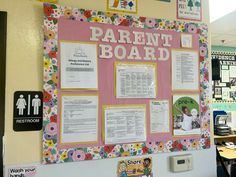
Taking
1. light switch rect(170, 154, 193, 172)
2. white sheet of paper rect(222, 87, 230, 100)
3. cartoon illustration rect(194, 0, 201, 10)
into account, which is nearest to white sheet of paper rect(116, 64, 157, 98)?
light switch rect(170, 154, 193, 172)

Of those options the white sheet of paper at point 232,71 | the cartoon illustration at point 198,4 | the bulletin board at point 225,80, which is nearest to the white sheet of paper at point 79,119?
the cartoon illustration at point 198,4

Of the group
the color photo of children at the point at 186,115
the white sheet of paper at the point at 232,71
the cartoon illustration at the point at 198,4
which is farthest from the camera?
the white sheet of paper at the point at 232,71

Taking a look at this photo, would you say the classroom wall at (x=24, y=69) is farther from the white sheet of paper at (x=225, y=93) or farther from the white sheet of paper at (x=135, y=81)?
the white sheet of paper at (x=225, y=93)

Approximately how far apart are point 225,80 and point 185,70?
12.2 ft

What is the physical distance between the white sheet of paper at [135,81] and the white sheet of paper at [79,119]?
0.52 ft

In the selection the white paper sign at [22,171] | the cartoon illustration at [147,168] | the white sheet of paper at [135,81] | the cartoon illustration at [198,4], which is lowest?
the cartoon illustration at [147,168]

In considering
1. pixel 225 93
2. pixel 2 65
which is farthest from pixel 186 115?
pixel 225 93

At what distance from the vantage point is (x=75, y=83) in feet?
4.01

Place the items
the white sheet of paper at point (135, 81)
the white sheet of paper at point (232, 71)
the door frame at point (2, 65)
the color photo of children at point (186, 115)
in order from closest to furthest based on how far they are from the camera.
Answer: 1. the door frame at point (2, 65)
2. the white sheet of paper at point (135, 81)
3. the color photo of children at point (186, 115)
4. the white sheet of paper at point (232, 71)

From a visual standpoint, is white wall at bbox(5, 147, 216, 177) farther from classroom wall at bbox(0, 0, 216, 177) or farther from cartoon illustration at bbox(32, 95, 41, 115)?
cartoon illustration at bbox(32, 95, 41, 115)

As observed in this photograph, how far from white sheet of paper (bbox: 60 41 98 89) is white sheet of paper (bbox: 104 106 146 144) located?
0.58ft

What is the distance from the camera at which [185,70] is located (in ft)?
4.80

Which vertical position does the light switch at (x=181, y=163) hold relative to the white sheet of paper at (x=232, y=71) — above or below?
below

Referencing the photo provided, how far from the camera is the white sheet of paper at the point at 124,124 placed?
1.28 m
